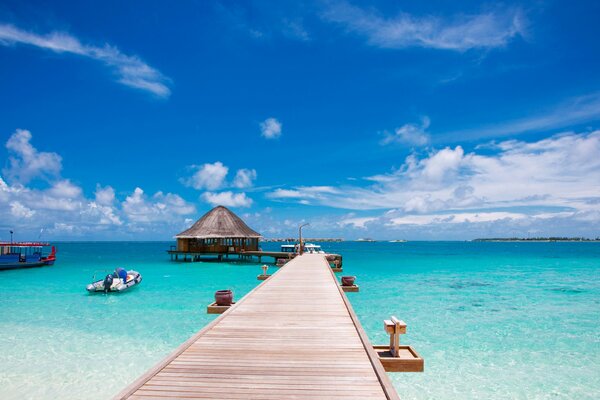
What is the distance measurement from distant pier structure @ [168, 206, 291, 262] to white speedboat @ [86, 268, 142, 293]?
1953cm

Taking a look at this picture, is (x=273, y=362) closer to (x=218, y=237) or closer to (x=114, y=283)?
(x=114, y=283)

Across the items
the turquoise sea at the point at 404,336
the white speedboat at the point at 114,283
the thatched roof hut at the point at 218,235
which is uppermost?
the thatched roof hut at the point at 218,235

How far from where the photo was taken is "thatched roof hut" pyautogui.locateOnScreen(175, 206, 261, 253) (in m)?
45.2

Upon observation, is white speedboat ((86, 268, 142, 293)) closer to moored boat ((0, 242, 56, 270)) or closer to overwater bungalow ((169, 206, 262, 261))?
moored boat ((0, 242, 56, 270))

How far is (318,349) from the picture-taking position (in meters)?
6.14

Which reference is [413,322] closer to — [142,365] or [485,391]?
[485,391]

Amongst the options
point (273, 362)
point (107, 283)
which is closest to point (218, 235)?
point (107, 283)

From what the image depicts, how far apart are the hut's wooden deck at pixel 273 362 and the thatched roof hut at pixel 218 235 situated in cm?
3701

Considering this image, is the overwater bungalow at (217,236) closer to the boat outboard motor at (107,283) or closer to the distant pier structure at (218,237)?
the distant pier structure at (218,237)

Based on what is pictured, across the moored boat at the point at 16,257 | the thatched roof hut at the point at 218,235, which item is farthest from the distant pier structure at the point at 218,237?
the moored boat at the point at 16,257

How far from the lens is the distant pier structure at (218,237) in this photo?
4512 centimetres

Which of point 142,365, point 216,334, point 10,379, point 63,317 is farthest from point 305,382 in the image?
point 63,317

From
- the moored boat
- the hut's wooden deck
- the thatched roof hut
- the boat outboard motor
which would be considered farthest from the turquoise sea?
the thatched roof hut

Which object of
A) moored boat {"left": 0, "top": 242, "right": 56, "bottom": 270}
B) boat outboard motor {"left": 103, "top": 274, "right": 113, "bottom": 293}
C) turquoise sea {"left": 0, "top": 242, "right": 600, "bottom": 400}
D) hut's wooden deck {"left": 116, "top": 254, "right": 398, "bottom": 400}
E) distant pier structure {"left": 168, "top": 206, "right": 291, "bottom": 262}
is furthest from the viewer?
distant pier structure {"left": 168, "top": 206, "right": 291, "bottom": 262}
